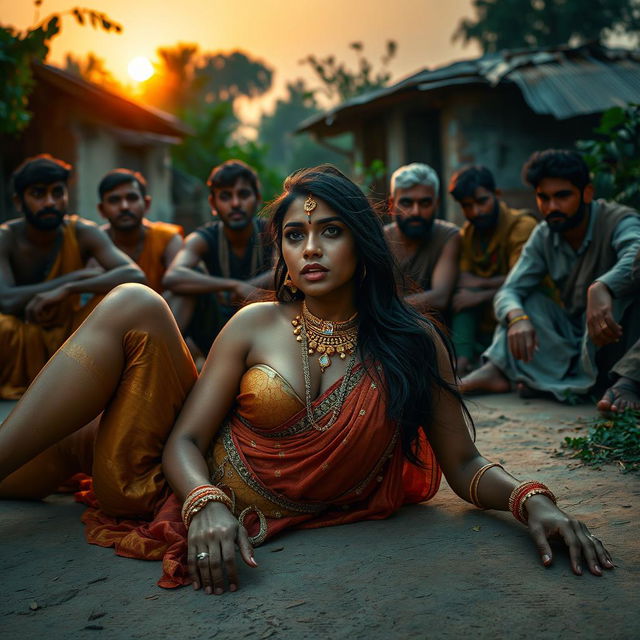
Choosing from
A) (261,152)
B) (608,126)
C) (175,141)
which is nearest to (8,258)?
(608,126)

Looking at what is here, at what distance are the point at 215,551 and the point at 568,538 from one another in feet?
3.51

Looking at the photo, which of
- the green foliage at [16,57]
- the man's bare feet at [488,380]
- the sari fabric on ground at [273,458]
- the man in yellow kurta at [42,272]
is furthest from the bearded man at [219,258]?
the sari fabric on ground at [273,458]

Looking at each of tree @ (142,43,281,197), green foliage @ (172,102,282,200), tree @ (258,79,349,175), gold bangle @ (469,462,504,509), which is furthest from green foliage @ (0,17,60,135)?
tree @ (258,79,349,175)

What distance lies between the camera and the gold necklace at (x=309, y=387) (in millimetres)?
2533

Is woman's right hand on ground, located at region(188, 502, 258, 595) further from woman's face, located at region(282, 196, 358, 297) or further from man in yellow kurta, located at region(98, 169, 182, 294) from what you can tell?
man in yellow kurta, located at region(98, 169, 182, 294)

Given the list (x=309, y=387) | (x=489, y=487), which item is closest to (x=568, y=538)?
(x=489, y=487)

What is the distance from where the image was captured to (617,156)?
22.1 ft

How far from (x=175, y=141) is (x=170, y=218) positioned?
6.29 ft

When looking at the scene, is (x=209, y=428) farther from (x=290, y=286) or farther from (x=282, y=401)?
(x=290, y=286)

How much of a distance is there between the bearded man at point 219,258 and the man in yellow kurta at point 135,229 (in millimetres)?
662

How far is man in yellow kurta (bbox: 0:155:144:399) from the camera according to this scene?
18.9ft

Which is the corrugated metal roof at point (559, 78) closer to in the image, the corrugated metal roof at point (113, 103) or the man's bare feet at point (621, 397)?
the corrugated metal roof at point (113, 103)

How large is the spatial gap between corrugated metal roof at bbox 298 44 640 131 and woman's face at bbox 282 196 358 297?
8.13 meters

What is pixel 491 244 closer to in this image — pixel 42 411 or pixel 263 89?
pixel 42 411
